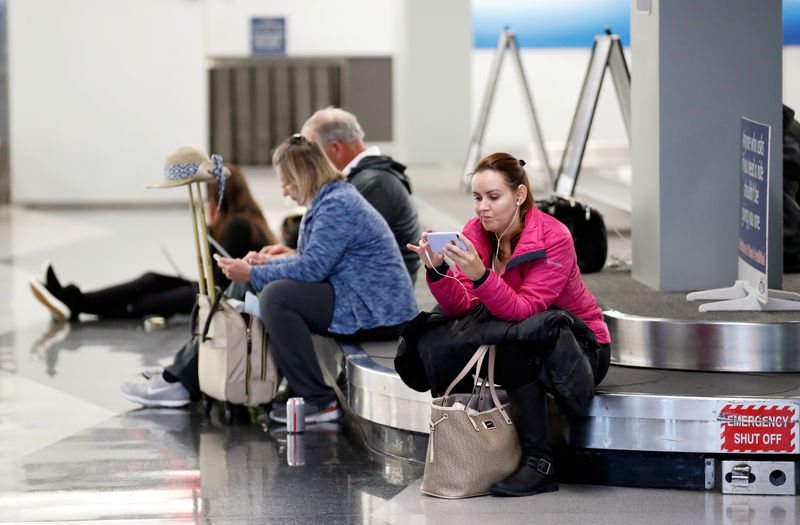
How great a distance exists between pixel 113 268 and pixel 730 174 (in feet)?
19.4

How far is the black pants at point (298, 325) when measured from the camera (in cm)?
486

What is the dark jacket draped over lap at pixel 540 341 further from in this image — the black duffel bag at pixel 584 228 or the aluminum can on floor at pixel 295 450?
the black duffel bag at pixel 584 228

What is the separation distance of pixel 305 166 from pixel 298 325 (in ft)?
2.14

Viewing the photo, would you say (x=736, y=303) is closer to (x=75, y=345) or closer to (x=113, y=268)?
(x=75, y=345)

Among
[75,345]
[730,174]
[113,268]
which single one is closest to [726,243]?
[730,174]

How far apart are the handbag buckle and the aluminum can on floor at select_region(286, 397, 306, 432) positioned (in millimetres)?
1283

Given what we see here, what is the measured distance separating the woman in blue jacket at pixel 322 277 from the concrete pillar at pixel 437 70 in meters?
8.10

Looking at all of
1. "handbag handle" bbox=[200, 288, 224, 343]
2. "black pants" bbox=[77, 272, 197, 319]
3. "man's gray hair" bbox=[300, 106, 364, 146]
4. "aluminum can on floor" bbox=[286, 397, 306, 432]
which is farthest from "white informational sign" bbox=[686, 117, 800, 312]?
"black pants" bbox=[77, 272, 197, 319]

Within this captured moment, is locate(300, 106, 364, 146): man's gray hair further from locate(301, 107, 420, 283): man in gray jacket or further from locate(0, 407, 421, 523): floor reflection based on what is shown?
locate(0, 407, 421, 523): floor reflection

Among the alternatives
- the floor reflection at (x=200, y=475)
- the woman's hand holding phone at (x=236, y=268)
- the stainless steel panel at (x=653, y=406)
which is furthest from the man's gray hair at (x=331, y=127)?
the stainless steel panel at (x=653, y=406)

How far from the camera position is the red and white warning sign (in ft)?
12.5

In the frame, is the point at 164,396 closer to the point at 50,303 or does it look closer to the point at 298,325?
the point at 298,325

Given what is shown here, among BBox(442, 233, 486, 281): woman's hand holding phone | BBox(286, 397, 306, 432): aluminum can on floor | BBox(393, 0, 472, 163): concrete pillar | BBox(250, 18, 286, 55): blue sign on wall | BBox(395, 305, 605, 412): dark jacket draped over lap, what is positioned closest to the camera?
BBox(442, 233, 486, 281): woman's hand holding phone

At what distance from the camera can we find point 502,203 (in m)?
3.80
